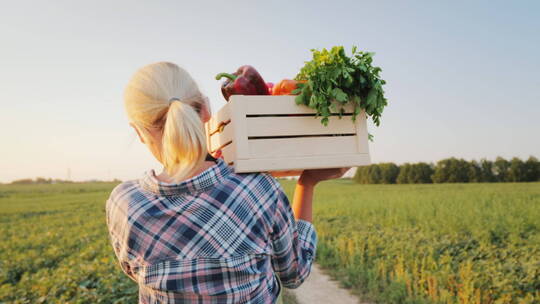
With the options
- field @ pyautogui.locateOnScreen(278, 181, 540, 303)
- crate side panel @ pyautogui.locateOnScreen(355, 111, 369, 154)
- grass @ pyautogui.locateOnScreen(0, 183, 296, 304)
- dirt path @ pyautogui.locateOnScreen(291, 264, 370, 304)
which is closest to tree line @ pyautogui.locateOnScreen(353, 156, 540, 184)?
field @ pyautogui.locateOnScreen(278, 181, 540, 303)

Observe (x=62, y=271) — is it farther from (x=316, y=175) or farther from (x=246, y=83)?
(x=316, y=175)

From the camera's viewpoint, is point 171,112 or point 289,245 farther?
point 289,245

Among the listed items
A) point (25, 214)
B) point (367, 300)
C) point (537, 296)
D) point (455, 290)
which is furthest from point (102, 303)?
point (25, 214)

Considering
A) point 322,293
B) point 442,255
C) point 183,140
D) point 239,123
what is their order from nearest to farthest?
point 183,140
point 239,123
point 322,293
point 442,255

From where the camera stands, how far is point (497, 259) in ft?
18.3

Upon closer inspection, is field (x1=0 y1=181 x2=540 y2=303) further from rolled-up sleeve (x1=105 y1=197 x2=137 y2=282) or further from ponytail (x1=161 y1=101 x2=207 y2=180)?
ponytail (x1=161 y1=101 x2=207 y2=180)

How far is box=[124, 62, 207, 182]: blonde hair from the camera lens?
1291 mm

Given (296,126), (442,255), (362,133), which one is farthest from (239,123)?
(442,255)

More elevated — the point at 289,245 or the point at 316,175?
the point at 316,175

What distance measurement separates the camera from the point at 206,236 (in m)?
1.29

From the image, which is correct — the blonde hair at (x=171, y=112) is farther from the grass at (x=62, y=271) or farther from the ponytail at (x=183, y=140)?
the grass at (x=62, y=271)

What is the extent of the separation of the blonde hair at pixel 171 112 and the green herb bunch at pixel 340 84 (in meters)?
0.60

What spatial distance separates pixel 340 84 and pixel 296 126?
1.03 feet

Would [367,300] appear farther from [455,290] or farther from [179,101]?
[179,101]
